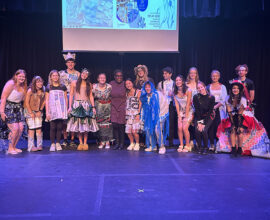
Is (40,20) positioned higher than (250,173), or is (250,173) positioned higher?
(40,20)

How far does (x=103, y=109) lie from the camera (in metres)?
4.54

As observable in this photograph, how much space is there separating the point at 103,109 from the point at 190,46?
2.54 metres

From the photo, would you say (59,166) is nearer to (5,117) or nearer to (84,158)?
(84,158)

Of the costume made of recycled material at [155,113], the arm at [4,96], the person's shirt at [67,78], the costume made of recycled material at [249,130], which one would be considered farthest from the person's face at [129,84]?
the arm at [4,96]

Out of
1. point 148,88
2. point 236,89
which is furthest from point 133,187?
point 236,89

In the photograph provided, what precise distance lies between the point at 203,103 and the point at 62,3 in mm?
3340

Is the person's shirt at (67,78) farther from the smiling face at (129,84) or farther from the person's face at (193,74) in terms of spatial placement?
the person's face at (193,74)

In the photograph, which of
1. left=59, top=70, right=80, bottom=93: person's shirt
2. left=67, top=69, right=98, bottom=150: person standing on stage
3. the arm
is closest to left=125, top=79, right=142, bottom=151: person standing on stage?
left=67, top=69, right=98, bottom=150: person standing on stage

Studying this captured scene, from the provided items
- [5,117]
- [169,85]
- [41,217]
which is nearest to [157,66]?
[169,85]

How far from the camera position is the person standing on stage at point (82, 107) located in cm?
439

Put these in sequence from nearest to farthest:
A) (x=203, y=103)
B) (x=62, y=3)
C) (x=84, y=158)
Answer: (x=84, y=158) → (x=203, y=103) → (x=62, y=3)

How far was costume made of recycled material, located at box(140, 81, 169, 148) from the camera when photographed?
4219 mm

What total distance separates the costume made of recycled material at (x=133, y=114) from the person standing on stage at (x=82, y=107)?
594 mm

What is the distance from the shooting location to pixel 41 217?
197 centimetres
